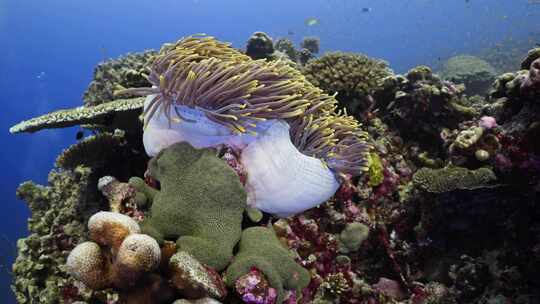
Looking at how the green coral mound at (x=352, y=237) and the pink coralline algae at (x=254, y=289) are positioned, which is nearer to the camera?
the pink coralline algae at (x=254, y=289)

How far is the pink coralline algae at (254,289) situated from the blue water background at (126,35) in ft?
37.8

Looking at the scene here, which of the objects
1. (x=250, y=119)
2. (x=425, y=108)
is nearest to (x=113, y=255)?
(x=250, y=119)

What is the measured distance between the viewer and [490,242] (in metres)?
3.83

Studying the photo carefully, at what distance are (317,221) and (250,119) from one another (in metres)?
1.50

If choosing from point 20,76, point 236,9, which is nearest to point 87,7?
point 20,76

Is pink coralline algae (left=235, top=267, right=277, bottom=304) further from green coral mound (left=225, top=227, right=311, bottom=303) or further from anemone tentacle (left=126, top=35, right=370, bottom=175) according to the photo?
anemone tentacle (left=126, top=35, right=370, bottom=175)

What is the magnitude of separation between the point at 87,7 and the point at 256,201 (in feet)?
369

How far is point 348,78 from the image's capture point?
18.3 feet

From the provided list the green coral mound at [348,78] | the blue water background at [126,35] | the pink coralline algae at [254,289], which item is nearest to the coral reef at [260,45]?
the green coral mound at [348,78]

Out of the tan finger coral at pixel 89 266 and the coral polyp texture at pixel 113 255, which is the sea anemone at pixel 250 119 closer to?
the coral polyp texture at pixel 113 255

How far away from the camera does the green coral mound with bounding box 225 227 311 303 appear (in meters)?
2.74

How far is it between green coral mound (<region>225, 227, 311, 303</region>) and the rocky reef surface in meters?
0.01

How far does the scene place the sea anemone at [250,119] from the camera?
3.07m

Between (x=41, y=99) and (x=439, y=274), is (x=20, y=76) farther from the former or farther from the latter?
(x=439, y=274)
